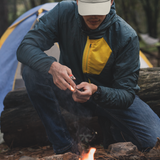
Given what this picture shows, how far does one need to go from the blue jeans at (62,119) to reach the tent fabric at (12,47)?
76.8 inches

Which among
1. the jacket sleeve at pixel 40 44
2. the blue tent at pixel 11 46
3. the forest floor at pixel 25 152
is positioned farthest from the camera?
the blue tent at pixel 11 46

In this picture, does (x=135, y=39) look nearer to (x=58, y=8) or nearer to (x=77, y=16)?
(x=77, y=16)

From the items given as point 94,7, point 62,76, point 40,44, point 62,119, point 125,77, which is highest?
point 94,7

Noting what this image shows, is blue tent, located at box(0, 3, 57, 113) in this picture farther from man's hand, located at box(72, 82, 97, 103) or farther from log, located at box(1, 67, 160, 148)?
man's hand, located at box(72, 82, 97, 103)

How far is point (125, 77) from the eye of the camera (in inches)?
81.7

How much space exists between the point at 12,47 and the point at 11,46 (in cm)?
4

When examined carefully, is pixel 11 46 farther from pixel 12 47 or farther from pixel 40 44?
pixel 40 44

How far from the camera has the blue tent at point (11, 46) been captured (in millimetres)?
4014

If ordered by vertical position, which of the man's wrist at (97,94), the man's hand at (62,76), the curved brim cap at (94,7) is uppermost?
the curved brim cap at (94,7)

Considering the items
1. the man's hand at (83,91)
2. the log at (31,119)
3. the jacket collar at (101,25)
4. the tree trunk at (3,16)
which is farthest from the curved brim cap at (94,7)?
the tree trunk at (3,16)

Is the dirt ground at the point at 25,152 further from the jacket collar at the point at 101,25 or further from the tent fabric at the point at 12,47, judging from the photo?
the jacket collar at the point at 101,25

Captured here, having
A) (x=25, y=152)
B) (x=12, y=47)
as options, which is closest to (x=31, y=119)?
(x=25, y=152)

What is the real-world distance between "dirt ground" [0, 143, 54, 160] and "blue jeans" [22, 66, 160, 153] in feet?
2.50

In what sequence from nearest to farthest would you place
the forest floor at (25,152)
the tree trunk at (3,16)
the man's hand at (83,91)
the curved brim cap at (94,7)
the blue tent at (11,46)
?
the man's hand at (83,91) < the curved brim cap at (94,7) < the forest floor at (25,152) < the blue tent at (11,46) < the tree trunk at (3,16)
